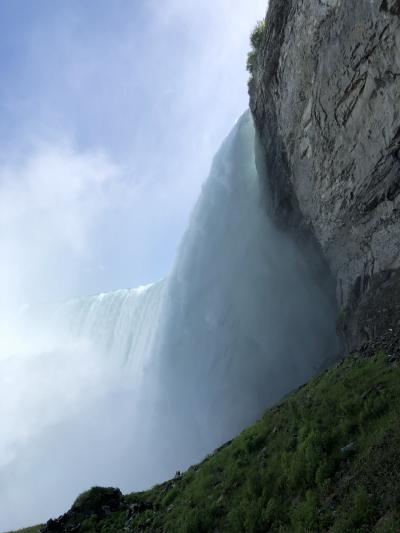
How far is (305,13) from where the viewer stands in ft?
82.7

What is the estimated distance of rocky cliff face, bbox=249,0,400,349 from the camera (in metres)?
20.3

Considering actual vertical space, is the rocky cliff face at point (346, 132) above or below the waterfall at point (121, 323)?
below

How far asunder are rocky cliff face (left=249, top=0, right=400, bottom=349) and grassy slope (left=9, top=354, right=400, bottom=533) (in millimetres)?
7355

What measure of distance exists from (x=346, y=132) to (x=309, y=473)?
63.9 feet

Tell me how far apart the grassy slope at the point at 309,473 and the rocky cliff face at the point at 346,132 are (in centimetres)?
735

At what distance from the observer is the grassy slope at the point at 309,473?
26.9 ft

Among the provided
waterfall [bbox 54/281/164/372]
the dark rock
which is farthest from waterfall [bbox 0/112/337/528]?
the dark rock

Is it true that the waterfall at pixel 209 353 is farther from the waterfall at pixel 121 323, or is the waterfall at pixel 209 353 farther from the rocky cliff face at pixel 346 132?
the rocky cliff face at pixel 346 132

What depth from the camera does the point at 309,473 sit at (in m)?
10.3

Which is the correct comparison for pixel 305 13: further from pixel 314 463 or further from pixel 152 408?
pixel 152 408

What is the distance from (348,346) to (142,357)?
116 ft

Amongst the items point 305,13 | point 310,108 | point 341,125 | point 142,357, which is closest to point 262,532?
point 341,125

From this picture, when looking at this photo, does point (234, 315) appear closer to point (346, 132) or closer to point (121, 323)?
point (346, 132)

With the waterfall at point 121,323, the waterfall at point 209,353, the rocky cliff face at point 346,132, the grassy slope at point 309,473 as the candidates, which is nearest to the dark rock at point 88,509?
the grassy slope at point 309,473
